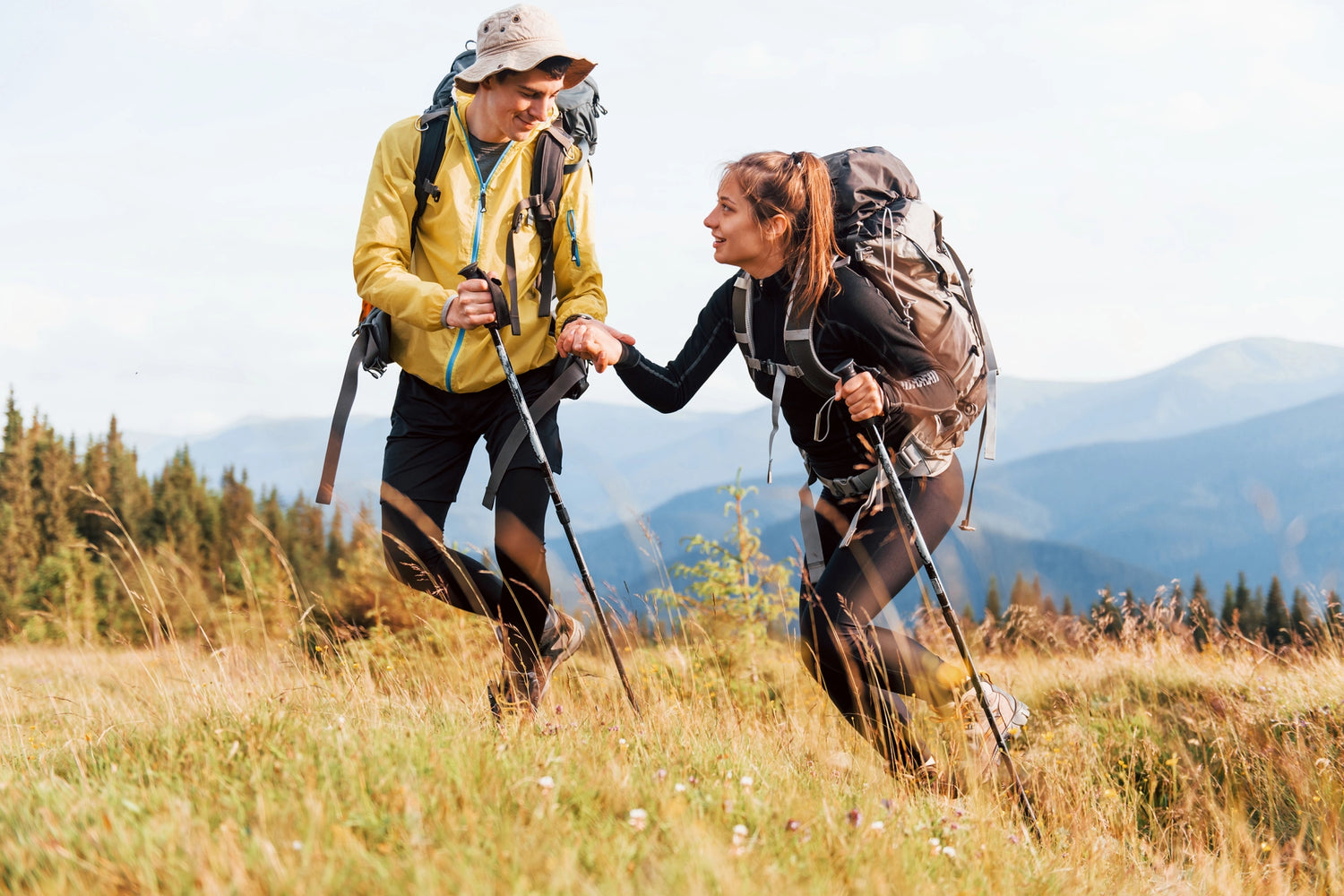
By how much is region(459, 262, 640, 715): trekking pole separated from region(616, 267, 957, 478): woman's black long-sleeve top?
45 cm

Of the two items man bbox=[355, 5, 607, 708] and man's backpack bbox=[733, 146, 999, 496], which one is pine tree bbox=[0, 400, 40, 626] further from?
man's backpack bbox=[733, 146, 999, 496]

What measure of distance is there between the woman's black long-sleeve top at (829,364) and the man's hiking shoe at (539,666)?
105 cm

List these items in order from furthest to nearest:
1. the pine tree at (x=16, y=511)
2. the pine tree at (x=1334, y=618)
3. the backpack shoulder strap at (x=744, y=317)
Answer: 1. the pine tree at (x=16, y=511)
2. the pine tree at (x=1334, y=618)
3. the backpack shoulder strap at (x=744, y=317)

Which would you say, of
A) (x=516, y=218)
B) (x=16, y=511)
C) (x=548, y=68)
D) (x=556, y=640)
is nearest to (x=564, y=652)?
(x=556, y=640)

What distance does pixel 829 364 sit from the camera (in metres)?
3.68

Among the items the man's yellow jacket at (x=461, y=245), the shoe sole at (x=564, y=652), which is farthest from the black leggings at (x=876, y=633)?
the man's yellow jacket at (x=461, y=245)

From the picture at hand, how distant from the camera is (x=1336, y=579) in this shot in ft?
20.4

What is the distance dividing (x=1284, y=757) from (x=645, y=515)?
3.34 metres

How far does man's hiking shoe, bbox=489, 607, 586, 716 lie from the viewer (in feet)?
12.9

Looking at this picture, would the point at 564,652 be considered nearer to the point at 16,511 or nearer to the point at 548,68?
the point at 548,68

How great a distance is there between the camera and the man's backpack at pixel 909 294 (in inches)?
142

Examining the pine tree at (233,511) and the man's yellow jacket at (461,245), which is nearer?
the man's yellow jacket at (461,245)

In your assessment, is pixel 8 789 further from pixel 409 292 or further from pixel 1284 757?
pixel 1284 757

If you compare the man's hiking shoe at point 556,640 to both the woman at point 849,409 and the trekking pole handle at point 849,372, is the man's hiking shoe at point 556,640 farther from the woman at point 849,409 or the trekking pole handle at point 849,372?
the trekking pole handle at point 849,372
